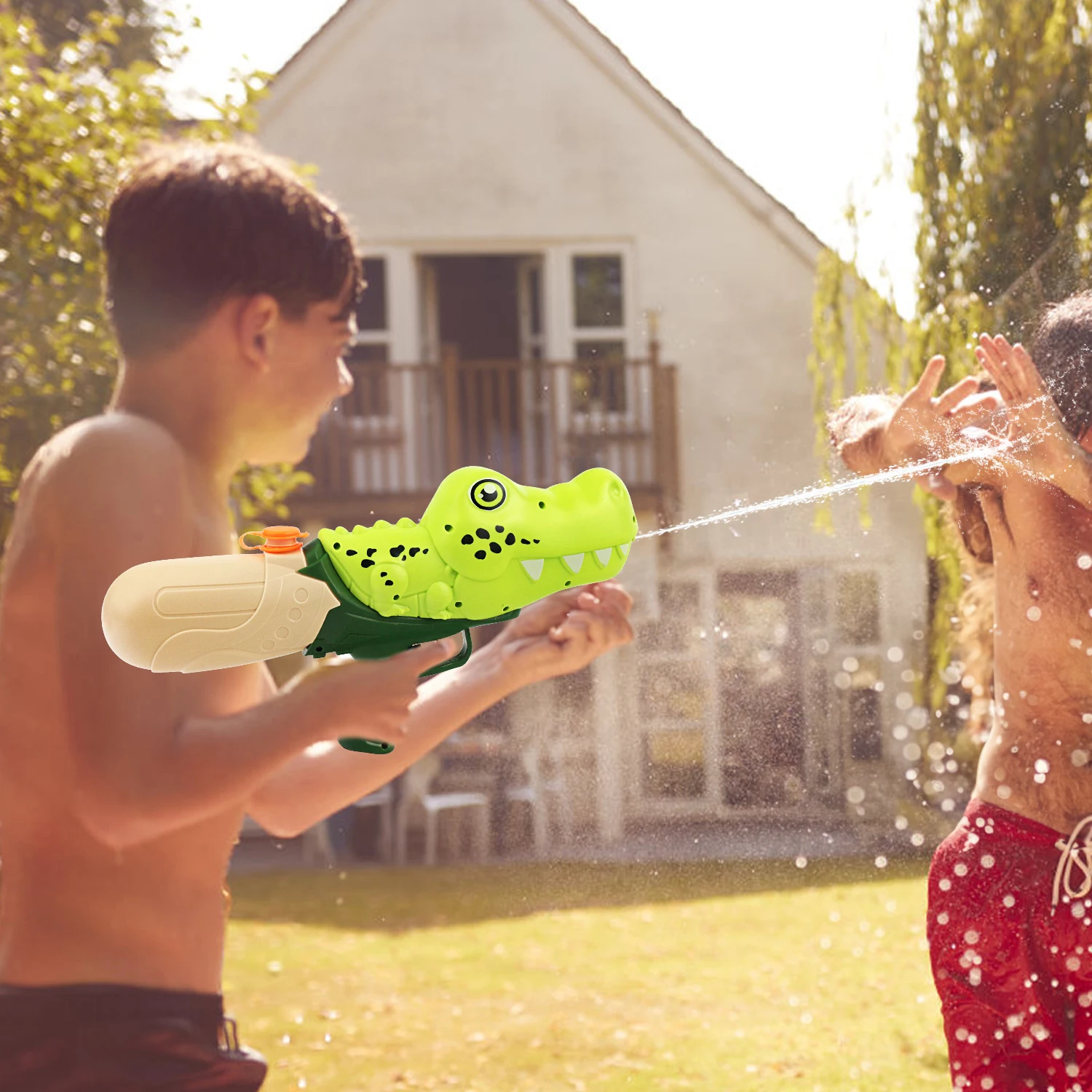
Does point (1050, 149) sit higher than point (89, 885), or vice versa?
point (1050, 149)

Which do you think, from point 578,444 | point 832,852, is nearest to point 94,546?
point 578,444

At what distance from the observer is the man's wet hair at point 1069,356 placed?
2.90 ft

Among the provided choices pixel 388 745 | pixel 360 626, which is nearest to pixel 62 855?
pixel 388 745

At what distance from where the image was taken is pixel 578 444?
3.29 ft

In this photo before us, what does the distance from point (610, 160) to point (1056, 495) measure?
63 cm

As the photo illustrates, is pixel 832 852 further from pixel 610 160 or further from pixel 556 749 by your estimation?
pixel 610 160

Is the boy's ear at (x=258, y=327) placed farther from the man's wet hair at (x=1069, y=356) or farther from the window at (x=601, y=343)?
the man's wet hair at (x=1069, y=356)

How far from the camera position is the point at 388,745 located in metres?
0.83

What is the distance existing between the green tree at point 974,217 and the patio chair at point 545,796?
339 mm

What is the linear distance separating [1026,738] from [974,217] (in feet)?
1.50

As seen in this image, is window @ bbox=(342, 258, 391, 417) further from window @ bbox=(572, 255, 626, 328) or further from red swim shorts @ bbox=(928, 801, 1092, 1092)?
red swim shorts @ bbox=(928, 801, 1092, 1092)

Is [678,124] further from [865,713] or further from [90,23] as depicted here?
[90,23]

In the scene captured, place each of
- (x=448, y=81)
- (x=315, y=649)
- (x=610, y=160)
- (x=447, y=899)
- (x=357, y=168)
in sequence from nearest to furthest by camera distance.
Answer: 1. (x=315, y=649)
2. (x=447, y=899)
3. (x=610, y=160)
4. (x=448, y=81)
5. (x=357, y=168)

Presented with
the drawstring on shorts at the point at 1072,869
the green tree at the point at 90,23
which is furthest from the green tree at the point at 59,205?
the drawstring on shorts at the point at 1072,869
